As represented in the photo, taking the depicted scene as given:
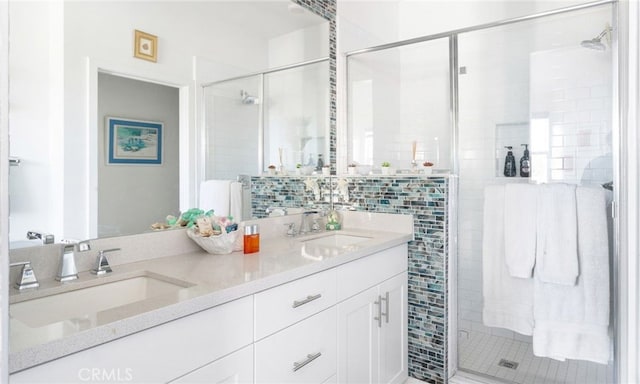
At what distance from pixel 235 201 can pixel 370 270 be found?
76cm

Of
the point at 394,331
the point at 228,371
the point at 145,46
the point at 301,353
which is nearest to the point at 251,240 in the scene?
the point at 301,353

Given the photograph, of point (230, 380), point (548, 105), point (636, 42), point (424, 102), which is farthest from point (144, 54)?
point (548, 105)

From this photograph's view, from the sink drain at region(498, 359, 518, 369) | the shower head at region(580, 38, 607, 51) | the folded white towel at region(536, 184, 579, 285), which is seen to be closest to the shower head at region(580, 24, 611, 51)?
the shower head at region(580, 38, 607, 51)

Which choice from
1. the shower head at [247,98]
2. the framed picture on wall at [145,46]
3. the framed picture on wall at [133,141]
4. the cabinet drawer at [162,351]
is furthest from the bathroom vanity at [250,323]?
the framed picture on wall at [145,46]

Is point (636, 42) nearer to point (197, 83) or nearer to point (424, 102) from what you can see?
point (197, 83)

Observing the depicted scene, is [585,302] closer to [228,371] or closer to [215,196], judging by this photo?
[228,371]

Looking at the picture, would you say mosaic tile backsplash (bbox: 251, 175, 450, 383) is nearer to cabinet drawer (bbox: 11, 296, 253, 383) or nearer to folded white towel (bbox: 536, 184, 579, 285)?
folded white towel (bbox: 536, 184, 579, 285)

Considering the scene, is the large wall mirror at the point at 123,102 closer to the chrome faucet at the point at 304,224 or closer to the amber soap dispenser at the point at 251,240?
the amber soap dispenser at the point at 251,240

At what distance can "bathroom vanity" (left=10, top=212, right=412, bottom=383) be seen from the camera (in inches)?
34.0

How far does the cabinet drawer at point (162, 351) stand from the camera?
2.68 feet

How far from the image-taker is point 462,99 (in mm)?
2707

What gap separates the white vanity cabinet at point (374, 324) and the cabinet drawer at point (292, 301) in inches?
4.3

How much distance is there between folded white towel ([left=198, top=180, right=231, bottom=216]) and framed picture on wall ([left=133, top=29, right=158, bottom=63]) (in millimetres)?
570

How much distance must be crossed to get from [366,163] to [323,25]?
98 centimetres
